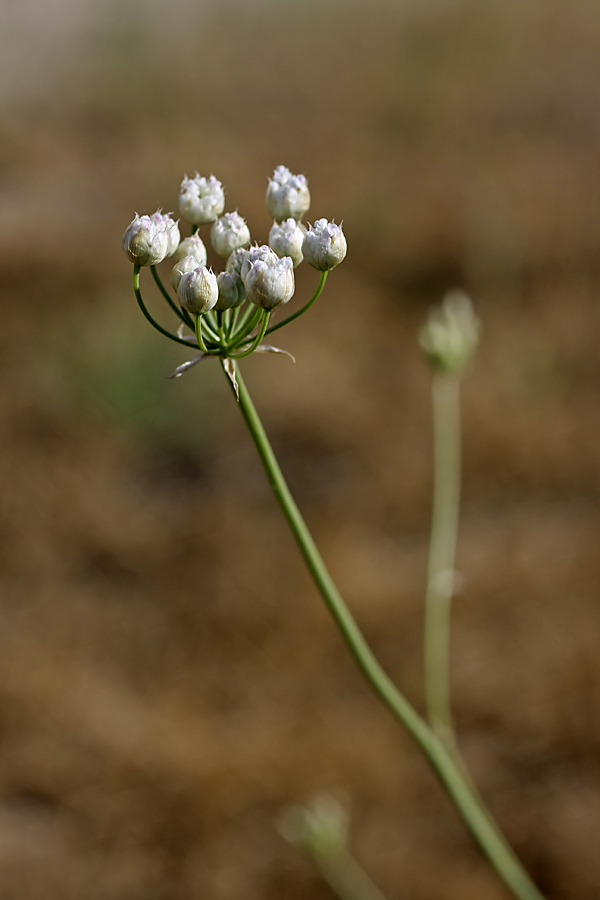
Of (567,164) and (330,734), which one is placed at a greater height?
(567,164)

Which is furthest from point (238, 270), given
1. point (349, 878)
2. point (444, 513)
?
point (444, 513)

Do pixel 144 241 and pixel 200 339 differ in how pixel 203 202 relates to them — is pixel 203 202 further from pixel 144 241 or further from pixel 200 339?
pixel 200 339

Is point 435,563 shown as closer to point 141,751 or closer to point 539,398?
point 141,751

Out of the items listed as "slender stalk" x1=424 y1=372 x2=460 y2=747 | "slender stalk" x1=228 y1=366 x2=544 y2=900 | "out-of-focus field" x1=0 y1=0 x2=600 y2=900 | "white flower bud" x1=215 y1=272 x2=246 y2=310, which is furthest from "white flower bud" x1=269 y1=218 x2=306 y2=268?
"out-of-focus field" x1=0 y1=0 x2=600 y2=900

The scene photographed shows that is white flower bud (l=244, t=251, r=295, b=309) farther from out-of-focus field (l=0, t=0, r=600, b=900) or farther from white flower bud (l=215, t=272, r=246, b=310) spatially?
out-of-focus field (l=0, t=0, r=600, b=900)

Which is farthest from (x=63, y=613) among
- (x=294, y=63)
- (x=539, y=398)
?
(x=294, y=63)

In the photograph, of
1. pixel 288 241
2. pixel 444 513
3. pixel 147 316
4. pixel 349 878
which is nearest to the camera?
pixel 147 316

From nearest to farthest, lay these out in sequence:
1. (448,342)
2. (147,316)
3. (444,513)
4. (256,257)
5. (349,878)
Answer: (147,316), (256,257), (448,342), (349,878), (444,513)

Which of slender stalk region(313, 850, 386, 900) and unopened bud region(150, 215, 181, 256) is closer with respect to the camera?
unopened bud region(150, 215, 181, 256)
